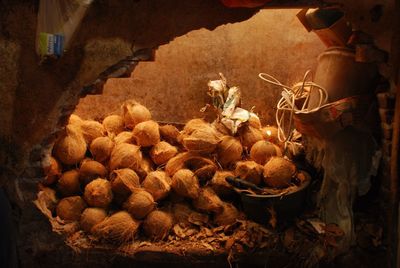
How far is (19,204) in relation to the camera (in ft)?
13.6

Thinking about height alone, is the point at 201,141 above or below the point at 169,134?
above

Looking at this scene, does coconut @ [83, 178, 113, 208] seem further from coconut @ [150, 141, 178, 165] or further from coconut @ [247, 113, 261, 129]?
coconut @ [247, 113, 261, 129]

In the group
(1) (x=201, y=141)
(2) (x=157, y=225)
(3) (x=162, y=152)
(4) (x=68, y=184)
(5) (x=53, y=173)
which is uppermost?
(1) (x=201, y=141)

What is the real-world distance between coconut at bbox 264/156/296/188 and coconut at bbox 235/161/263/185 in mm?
83

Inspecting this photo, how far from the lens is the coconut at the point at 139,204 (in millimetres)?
4664

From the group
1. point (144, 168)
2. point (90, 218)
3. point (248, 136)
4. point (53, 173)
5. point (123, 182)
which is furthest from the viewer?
point (248, 136)

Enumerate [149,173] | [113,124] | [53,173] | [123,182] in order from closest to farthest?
[123,182], [53,173], [149,173], [113,124]

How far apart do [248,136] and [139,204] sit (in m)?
1.57

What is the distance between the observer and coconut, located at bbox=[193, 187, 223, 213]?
190 inches

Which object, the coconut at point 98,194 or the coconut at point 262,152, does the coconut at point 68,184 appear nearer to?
the coconut at point 98,194

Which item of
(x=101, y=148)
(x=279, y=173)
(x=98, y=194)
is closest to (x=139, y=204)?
(x=98, y=194)

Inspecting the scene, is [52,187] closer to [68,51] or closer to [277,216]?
[68,51]

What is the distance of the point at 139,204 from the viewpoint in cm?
466

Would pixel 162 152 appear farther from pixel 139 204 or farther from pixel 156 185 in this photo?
pixel 139 204
